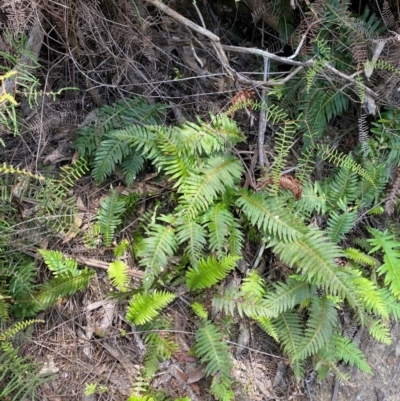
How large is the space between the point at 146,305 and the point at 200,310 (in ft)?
1.07

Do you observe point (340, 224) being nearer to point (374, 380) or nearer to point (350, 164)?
point (350, 164)

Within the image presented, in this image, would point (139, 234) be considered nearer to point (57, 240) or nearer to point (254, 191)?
point (57, 240)

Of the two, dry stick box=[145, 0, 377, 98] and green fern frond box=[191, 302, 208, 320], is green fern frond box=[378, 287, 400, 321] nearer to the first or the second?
green fern frond box=[191, 302, 208, 320]

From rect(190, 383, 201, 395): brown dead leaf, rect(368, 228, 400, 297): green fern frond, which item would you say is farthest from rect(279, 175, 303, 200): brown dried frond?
rect(190, 383, 201, 395): brown dead leaf

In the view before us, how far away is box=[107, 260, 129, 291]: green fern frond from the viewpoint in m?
2.60

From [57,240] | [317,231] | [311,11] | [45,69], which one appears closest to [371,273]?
[317,231]

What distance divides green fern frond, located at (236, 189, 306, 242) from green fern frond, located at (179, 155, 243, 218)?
152 mm

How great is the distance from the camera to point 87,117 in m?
2.89

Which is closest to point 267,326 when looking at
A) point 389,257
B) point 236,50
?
point 389,257

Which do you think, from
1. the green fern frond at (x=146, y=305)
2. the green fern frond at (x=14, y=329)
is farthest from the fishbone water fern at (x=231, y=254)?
the green fern frond at (x=14, y=329)

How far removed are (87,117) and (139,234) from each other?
0.83 metres

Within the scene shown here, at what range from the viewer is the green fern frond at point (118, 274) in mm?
2602

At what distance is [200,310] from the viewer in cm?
263

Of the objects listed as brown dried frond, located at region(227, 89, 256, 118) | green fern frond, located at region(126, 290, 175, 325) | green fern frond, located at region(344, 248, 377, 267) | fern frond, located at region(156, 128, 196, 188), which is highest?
brown dried frond, located at region(227, 89, 256, 118)
